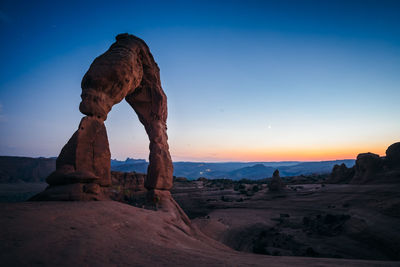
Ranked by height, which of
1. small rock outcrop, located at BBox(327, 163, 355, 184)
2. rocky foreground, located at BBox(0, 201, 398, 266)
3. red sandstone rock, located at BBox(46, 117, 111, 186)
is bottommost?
small rock outcrop, located at BBox(327, 163, 355, 184)

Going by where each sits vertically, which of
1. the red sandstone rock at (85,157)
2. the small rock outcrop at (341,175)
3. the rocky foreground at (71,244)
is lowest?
the small rock outcrop at (341,175)

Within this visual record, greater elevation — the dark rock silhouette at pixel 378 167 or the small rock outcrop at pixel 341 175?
the dark rock silhouette at pixel 378 167

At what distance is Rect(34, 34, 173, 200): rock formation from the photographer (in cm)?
733

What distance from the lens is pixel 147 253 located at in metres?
3.52

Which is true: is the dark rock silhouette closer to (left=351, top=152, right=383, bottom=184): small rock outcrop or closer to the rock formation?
(left=351, top=152, right=383, bottom=184): small rock outcrop

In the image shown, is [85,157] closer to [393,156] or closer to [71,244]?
[71,244]

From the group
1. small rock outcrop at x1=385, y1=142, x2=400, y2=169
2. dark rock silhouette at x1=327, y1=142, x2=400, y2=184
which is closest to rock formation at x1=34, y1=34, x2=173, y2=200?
dark rock silhouette at x1=327, y1=142, x2=400, y2=184

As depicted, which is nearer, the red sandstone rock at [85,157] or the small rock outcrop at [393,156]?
the red sandstone rock at [85,157]

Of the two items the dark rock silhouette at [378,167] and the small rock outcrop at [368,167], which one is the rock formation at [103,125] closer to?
the dark rock silhouette at [378,167]

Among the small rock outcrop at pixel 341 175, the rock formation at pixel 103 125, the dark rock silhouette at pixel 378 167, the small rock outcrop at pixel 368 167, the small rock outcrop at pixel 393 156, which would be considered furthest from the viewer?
the small rock outcrop at pixel 341 175

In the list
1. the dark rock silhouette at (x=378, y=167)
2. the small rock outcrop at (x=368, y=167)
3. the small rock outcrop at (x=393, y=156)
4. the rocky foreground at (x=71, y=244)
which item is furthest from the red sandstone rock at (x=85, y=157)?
the small rock outcrop at (x=393, y=156)

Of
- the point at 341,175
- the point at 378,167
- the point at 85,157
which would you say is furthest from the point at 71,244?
the point at 341,175

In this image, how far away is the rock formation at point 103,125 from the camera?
24.1ft

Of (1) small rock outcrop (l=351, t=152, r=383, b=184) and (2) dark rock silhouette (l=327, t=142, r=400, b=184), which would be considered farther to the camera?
(1) small rock outcrop (l=351, t=152, r=383, b=184)
